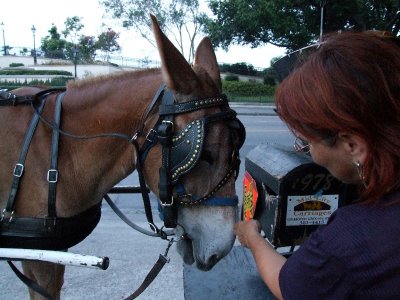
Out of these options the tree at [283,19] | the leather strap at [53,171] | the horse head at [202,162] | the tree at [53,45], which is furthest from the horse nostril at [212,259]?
the tree at [53,45]

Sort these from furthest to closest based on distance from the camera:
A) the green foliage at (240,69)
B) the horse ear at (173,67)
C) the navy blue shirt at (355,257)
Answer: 1. the green foliage at (240,69)
2. the horse ear at (173,67)
3. the navy blue shirt at (355,257)

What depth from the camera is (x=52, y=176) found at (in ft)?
5.93

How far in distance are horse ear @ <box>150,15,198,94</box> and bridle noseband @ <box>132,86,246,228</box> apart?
Answer: 65 millimetres

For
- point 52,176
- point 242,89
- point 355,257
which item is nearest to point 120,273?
point 52,176

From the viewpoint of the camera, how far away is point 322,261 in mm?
1026

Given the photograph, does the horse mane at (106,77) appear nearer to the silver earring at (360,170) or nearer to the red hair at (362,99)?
the red hair at (362,99)

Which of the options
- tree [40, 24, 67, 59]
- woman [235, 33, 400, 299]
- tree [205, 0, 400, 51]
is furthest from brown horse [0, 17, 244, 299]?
tree [40, 24, 67, 59]

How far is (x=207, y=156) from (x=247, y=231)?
353 mm

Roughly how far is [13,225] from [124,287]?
1.79 m

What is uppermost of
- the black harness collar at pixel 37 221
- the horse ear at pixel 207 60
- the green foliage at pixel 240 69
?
the green foliage at pixel 240 69

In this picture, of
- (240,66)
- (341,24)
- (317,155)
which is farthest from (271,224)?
(240,66)

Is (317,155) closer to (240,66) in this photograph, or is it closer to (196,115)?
(196,115)

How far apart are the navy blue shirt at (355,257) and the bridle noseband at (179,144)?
0.69 m

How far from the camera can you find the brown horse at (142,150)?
5.47 ft
